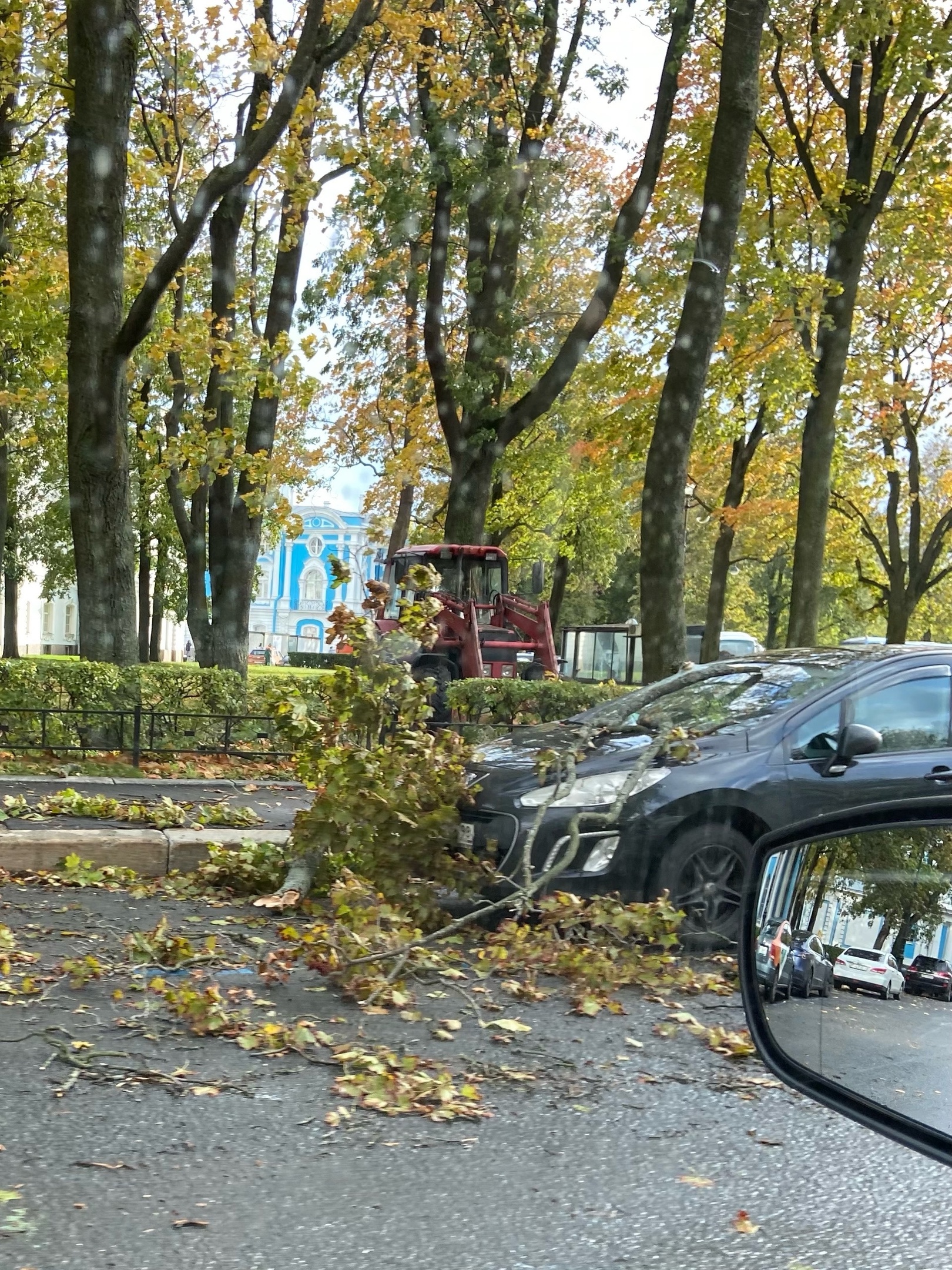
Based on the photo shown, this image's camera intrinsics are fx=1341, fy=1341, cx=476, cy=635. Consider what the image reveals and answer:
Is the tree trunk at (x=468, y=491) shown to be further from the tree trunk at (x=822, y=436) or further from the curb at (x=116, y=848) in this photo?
the curb at (x=116, y=848)

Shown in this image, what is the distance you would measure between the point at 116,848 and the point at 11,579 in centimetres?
4763

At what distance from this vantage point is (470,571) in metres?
22.0

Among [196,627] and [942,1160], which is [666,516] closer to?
[942,1160]

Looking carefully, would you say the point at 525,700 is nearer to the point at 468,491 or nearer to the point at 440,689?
the point at 440,689

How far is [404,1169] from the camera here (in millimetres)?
3945

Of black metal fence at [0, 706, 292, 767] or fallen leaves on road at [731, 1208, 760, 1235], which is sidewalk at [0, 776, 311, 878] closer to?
black metal fence at [0, 706, 292, 767]

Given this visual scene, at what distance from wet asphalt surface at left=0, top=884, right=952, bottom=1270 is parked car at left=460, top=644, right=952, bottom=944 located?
1.34m

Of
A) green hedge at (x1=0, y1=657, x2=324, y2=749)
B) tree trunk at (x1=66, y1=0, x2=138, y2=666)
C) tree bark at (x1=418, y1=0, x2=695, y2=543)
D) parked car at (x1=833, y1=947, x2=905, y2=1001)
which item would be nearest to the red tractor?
tree bark at (x1=418, y1=0, x2=695, y2=543)

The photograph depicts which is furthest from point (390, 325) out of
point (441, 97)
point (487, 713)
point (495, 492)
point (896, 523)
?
point (487, 713)

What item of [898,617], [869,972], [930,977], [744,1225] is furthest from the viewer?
[898,617]

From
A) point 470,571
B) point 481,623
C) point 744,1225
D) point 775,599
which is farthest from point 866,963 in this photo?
point 775,599

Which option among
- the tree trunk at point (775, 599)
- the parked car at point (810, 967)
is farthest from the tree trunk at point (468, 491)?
the tree trunk at point (775, 599)

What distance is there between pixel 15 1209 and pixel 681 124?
2104 cm

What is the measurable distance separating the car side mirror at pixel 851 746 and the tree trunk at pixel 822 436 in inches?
458
